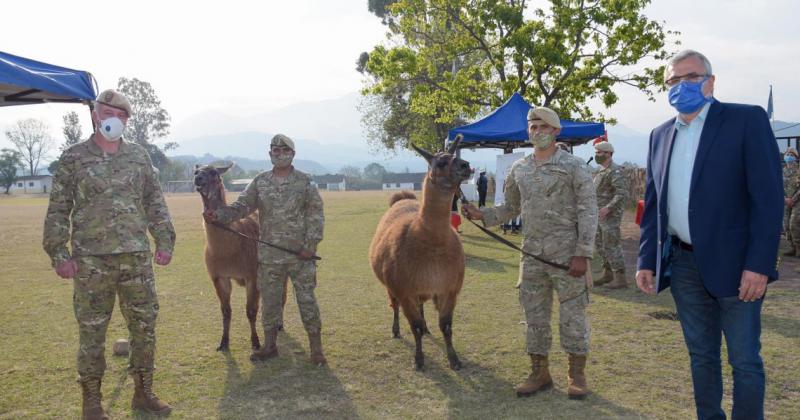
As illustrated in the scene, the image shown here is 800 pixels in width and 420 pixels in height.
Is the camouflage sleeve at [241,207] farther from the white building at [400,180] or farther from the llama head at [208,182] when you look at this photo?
the white building at [400,180]

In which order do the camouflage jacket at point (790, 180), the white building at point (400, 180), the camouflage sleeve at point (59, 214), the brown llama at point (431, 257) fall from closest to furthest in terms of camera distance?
the camouflage sleeve at point (59, 214) < the brown llama at point (431, 257) < the camouflage jacket at point (790, 180) < the white building at point (400, 180)

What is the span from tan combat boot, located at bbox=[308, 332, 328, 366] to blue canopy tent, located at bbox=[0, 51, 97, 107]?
10.8 feet

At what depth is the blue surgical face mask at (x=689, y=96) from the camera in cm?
298

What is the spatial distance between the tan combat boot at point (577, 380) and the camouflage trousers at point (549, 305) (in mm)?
88

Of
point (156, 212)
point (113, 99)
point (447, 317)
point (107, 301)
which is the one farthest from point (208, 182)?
point (447, 317)

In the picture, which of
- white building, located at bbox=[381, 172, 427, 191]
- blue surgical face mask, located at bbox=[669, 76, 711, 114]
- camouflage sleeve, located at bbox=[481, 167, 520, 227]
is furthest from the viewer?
white building, located at bbox=[381, 172, 427, 191]

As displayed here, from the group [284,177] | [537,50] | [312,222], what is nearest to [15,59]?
[284,177]

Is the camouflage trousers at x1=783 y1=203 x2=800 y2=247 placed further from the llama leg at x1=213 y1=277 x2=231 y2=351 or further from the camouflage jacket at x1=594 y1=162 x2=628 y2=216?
the llama leg at x1=213 y1=277 x2=231 y2=351

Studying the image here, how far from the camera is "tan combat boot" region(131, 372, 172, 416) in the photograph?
422cm

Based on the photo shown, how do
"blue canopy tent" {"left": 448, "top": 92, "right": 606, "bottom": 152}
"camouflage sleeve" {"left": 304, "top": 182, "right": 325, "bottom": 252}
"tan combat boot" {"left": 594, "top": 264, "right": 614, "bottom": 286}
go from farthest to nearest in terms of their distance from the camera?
1. "blue canopy tent" {"left": 448, "top": 92, "right": 606, "bottom": 152}
2. "tan combat boot" {"left": 594, "top": 264, "right": 614, "bottom": 286}
3. "camouflage sleeve" {"left": 304, "top": 182, "right": 325, "bottom": 252}

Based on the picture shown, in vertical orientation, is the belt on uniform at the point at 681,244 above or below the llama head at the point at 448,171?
below

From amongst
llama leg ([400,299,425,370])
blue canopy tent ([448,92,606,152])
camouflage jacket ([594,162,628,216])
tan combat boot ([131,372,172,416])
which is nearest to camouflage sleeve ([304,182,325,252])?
llama leg ([400,299,425,370])

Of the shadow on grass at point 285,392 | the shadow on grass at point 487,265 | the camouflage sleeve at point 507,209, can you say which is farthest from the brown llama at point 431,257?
the shadow on grass at point 487,265

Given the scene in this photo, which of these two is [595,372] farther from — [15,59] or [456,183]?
[15,59]
